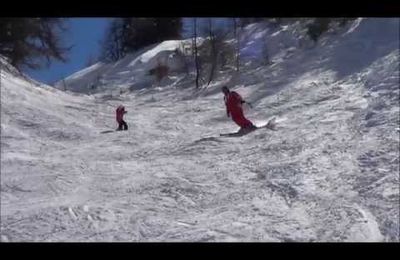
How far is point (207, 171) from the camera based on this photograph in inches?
398

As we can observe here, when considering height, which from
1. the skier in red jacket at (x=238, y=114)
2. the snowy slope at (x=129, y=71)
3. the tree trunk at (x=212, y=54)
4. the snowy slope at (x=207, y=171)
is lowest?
the snowy slope at (x=207, y=171)

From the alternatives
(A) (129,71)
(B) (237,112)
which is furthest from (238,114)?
(A) (129,71)

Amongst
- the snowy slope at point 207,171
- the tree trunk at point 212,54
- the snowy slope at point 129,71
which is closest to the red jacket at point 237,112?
the snowy slope at point 207,171

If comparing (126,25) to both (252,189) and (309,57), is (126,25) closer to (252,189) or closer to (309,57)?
(309,57)

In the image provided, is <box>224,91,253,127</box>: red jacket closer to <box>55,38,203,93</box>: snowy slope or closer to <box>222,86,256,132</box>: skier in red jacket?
<box>222,86,256,132</box>: skier in red jacket

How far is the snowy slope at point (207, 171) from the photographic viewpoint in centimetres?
764

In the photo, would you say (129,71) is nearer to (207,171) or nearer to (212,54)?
(212,54)

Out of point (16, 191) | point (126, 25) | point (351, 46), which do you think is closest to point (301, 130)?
point (16, 191)

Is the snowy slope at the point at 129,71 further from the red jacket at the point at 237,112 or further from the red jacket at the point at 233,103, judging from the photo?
the red jacket at the point at 237,112

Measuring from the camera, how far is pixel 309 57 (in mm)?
24422

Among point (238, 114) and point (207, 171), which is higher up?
point (238, 114)

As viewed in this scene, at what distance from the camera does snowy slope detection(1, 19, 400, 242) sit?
764cm
